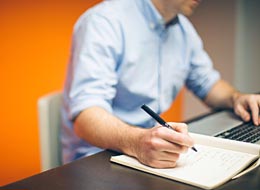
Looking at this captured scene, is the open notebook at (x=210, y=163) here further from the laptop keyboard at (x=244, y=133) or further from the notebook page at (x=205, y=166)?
the laptop keyboard at (x=244, y=133)

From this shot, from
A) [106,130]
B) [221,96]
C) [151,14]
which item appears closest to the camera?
[106,130]

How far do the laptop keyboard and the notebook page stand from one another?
4.8 inches

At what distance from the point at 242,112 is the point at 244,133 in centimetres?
19

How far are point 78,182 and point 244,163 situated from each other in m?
0.31

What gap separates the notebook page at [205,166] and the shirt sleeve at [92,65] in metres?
0.27

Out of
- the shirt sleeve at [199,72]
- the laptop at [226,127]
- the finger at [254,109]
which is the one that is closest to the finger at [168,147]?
the laptop at [226,127]

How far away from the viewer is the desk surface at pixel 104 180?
709 mm

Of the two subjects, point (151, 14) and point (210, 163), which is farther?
point (151, 14)

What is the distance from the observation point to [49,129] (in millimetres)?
1236

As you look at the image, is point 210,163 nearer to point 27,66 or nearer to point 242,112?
point 242,112

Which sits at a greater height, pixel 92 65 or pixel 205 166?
pixel 92 65

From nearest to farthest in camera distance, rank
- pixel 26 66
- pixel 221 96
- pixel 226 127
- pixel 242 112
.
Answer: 1. pixel 226 127
2. pixel 242 112
3. pixel 221 96
4. pixel 26 66

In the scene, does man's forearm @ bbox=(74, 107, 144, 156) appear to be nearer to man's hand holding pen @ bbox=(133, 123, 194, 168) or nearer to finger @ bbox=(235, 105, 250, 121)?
man's hand holding pen @ bbox=(133, 123, 194, 168)

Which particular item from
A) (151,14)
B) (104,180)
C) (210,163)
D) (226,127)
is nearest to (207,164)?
(210,163)
